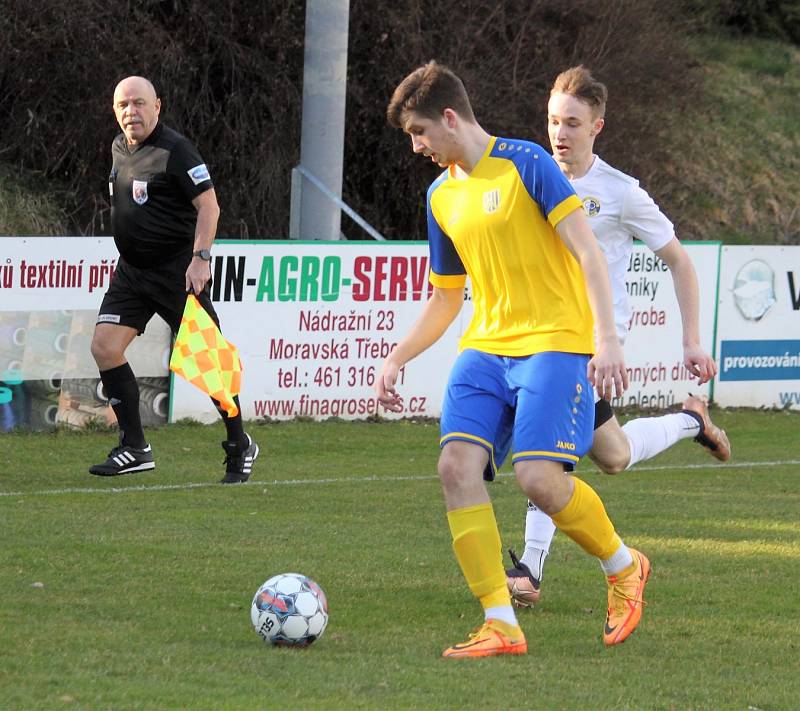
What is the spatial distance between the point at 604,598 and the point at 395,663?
1609 mm

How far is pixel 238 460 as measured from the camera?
9.59m

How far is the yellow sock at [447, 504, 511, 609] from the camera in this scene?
5508 mm

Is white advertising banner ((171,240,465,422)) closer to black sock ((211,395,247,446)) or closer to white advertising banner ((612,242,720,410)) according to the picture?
white advertising banner ((612,242,720,410))

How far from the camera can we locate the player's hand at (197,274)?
886cm

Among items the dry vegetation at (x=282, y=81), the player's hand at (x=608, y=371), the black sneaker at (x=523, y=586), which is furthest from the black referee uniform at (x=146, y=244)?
the dry vegetation at (x=282, y=81)

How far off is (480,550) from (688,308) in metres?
1.37

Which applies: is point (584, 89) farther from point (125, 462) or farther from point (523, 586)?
point (125, 462)

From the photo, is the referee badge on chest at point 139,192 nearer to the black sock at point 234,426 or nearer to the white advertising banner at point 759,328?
the black sock at point 234,426

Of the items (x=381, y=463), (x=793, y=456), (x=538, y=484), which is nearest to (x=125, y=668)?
(x=538, y=484)

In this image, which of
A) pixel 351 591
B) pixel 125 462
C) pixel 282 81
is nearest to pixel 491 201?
pixel 351 591

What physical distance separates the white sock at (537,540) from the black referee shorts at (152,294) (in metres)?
3.06

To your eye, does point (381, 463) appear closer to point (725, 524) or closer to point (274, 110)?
point (725, 524)

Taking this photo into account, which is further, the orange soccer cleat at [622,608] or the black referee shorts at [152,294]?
the black referee shorts at [152,294]

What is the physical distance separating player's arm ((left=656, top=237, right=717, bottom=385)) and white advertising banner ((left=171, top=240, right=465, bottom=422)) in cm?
694
